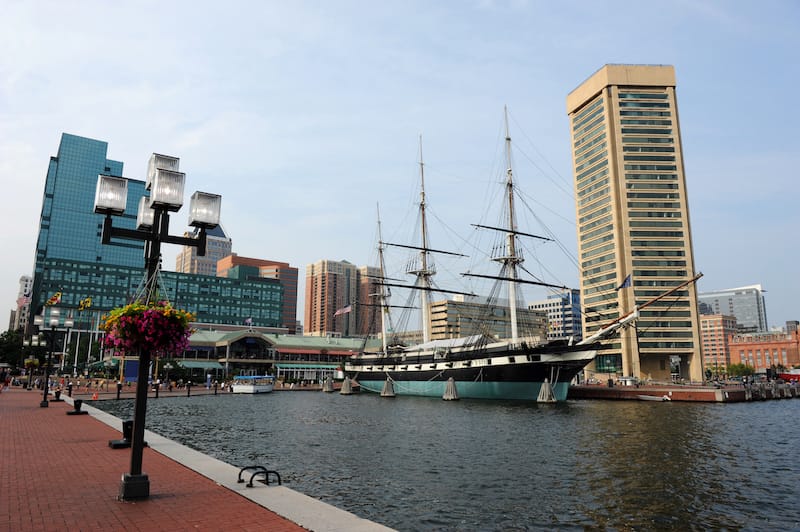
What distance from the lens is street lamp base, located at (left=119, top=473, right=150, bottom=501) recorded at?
10.5 meters

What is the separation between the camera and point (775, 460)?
21.4 meters

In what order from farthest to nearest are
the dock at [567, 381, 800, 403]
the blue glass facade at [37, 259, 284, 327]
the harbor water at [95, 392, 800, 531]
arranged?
the blue glass facade at [37, 259, 284, 327] < the dock at [567, 381, 800, 403] < the harbor water at [95, 392, 800, 531]

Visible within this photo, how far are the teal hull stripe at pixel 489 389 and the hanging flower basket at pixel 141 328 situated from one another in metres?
49.5

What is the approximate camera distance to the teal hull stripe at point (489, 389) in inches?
2179

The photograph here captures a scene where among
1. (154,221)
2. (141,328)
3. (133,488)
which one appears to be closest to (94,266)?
(154,221)

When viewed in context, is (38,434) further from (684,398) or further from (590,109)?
(590,109)

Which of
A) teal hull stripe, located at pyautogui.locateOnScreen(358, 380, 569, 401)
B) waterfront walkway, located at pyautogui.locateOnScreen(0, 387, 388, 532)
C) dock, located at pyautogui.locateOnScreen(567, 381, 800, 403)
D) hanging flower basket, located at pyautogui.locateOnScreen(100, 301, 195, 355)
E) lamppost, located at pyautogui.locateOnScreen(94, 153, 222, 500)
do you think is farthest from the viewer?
dock, located at pyautogui.locateOnScreen(567, 381, 800, 403)

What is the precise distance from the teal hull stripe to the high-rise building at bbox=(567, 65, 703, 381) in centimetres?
5576

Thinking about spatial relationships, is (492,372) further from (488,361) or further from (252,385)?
(252,385)

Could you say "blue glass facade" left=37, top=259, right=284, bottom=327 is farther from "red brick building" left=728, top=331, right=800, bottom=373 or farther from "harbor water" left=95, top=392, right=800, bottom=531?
"red brick building" left=728, top=331, right=800, bottom=373

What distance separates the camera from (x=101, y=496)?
1087cm

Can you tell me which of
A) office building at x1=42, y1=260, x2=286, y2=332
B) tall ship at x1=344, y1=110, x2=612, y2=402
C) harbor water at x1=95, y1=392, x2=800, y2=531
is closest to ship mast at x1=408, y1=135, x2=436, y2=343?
tall ship at x1=344, y1=110, x2=612, y2=402

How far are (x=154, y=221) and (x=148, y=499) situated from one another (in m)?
6.00

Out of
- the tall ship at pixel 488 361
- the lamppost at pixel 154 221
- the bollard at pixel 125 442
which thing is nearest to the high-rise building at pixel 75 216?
the tall ship at pixel 488 361
